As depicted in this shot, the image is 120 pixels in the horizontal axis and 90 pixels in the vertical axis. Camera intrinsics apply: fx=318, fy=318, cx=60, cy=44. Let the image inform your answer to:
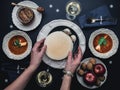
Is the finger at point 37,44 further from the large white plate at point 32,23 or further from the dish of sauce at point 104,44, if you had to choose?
the dish of sauce at point 104,44

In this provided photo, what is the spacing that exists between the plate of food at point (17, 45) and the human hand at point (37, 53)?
5 cm

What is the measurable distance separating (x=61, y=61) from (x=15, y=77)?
235mm

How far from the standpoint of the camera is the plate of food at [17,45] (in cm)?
150

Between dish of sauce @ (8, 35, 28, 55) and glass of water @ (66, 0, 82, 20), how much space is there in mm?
239

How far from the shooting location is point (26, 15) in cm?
148

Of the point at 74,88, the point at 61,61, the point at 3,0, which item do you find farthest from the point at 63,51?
the point at 3,0

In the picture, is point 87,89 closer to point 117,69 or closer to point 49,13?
point 117,69

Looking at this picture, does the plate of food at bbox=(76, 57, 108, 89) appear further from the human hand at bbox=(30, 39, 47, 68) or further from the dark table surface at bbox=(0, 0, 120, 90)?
the human hand at bbox=(30, 39, 47, 68)

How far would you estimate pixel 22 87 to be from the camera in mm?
1437

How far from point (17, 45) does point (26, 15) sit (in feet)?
0.49

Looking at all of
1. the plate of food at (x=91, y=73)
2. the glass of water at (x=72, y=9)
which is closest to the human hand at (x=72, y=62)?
the plate of food at (x=91, y=73)

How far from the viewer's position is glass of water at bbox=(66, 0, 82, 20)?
4.87ft

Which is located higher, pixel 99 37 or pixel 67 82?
pixel 99 37

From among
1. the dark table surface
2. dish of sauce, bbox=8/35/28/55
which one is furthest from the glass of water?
dish of sauce, bbox=8/35/28/55
